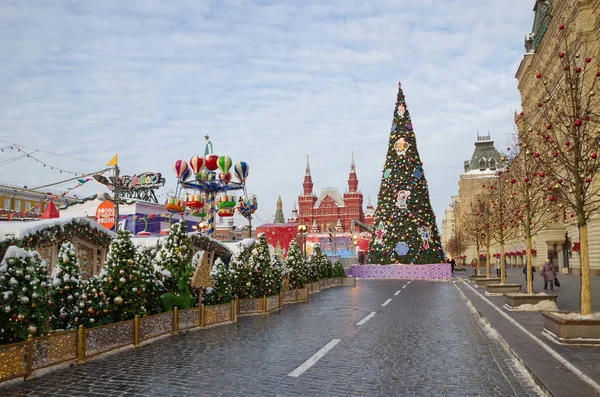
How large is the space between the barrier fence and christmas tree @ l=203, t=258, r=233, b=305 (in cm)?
52

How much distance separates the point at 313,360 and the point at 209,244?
13356mm

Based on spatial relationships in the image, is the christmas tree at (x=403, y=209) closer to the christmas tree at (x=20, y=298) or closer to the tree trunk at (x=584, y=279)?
the tree trunk at (x=584, y=279)

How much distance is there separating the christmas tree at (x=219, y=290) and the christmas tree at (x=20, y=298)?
7.11m

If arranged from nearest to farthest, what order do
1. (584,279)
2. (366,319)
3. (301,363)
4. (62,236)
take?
(301,363) < (584,279) < (62,236) < (366,319)

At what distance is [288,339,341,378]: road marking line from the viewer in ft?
26.1

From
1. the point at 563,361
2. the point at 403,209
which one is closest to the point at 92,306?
the point at 563,361

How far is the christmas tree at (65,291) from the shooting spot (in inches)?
397

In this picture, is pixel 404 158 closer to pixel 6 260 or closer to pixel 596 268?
pixel 596 268

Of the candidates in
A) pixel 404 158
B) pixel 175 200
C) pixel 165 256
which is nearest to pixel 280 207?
pixel 404 158

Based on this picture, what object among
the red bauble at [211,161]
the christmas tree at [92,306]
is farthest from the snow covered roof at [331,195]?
the christmas tree at [92,306]

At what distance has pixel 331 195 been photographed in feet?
449

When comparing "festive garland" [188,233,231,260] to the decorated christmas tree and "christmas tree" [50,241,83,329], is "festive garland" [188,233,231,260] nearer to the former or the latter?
the decorated christmas tree

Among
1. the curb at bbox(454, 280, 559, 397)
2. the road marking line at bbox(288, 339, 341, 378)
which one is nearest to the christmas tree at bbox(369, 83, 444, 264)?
the curb at bbox(454, 280, 559, 397)

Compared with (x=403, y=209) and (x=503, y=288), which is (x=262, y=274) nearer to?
(x=503, y=288)
